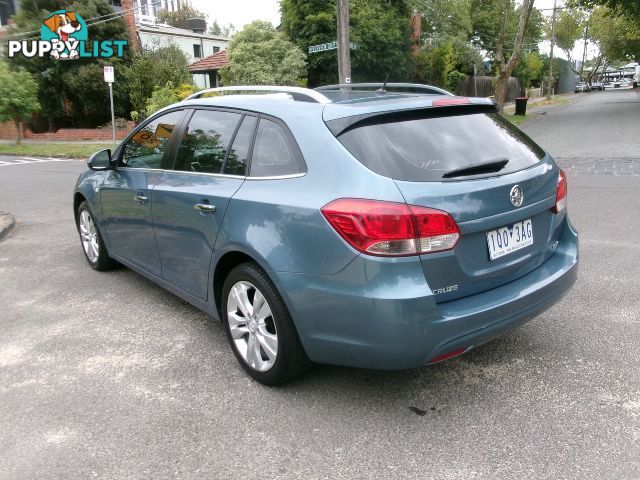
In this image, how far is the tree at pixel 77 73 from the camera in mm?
25750

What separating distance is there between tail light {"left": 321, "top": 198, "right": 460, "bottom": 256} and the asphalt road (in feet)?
3.09

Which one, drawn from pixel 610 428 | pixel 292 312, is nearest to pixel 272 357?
pixel 292 312

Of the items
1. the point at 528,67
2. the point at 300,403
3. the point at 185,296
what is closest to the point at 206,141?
the point at 185,296

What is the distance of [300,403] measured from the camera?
3.14 metres

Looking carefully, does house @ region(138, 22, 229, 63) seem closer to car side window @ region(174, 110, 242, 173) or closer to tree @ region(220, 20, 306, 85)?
tree @ region(220, 20, 306, 85)

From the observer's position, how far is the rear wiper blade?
2852mm

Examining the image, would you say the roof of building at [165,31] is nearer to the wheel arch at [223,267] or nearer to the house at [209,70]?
the house at [209,70]

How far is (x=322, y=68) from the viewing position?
81.2 ft

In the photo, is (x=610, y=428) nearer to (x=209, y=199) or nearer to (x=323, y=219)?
(x=323, y=219)

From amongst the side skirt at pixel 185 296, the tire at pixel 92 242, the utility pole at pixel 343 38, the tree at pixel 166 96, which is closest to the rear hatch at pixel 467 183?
the side skirt at pixel 185 296

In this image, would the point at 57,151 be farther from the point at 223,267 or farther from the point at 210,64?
the point at 223,267

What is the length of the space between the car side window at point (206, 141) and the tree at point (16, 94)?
2263cm

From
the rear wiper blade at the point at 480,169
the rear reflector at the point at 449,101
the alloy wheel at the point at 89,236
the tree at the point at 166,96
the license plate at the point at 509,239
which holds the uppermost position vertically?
the tree at the point at 166,96

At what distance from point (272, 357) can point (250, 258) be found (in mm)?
563
